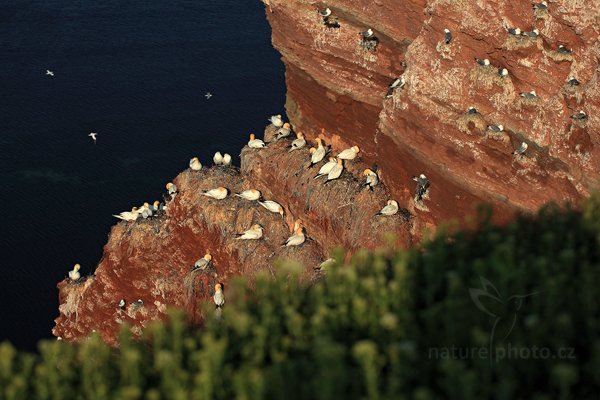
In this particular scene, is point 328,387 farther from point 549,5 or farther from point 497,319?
point 549,5

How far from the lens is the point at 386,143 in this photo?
2786 centimetres

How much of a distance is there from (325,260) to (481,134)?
7535 millimetres

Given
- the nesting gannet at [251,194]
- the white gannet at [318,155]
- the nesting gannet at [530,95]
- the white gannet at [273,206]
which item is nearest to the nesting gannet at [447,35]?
the nesting gannet at [530,95]

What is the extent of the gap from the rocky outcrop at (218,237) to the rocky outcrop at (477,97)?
5.40ft

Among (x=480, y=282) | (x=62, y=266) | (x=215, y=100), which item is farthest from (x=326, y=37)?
(x=215, y=100)

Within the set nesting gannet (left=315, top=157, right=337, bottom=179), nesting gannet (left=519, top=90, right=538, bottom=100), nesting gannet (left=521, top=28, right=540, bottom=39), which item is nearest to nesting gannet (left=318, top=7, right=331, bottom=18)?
nesting gannet (left=315, top=157, right=337, bottom=179)

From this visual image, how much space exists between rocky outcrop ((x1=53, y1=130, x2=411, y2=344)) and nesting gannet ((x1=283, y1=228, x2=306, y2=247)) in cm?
18

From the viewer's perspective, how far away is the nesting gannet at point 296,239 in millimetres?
30281

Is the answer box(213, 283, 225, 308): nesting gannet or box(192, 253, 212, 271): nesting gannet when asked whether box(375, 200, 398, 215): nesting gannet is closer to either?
box(213, 283, 225, 308): nesting gannet

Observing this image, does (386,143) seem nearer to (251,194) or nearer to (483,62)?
(483,62)

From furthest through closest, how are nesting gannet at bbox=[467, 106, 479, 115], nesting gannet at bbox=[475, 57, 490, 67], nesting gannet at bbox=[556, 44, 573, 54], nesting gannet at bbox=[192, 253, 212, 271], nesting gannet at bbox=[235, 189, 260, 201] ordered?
nesting gannet at bbox=[192, 253, 212, 271]
nesting gannet at bbox=[235, 189, 260, 201]
nesting gannet at bbox=[467, 106, 479, 115]
nesting gannet at bbox=[475, 57, 490, 67]
nesting gannet at bbox=[556, 44, 573, 54]

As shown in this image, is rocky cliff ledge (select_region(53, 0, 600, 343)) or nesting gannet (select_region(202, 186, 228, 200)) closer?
rocky cliff ledge (select_region(53, 0, 600, 343))

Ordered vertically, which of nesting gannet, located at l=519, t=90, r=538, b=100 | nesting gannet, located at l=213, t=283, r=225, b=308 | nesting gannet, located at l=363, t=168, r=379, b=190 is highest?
nesting gannet, located at l=519, t=90, r=538, b=100

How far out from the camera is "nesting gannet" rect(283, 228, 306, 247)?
3028 centimetres
